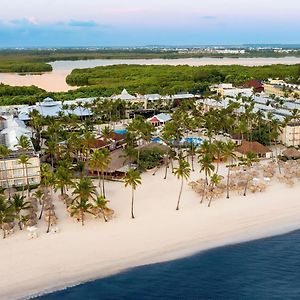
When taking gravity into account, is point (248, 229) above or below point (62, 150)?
below

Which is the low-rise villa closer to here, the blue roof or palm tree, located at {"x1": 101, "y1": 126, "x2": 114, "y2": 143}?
palm tree, located at {"x1": 101, "y1": 126, "x2": 114, "y2": 143}

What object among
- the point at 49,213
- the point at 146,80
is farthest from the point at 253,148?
the point at 146,80

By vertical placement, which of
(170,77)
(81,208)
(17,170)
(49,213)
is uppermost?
(170,77)

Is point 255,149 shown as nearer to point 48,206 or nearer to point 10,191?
point 48,206

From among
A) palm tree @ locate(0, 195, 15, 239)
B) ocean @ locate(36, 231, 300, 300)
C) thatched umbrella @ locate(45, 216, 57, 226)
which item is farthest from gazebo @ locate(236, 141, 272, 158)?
palm tree @ locate(0, 195, 15, 239)

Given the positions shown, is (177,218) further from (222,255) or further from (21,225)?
(21,225)

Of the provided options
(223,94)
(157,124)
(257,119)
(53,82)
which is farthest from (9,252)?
(53,82)
